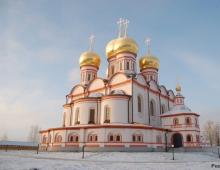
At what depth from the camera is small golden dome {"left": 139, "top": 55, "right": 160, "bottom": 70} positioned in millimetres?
42500

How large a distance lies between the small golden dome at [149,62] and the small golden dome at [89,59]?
855cm

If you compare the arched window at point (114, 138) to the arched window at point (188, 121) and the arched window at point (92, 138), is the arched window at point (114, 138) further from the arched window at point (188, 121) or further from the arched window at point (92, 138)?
the arched window at point (188, 121)

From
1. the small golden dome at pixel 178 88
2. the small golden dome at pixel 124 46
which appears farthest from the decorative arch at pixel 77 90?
the small golden dome at pixel 178 88

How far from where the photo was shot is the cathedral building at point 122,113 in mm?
27797

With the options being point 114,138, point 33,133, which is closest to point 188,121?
point 114,138

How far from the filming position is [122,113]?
101ft

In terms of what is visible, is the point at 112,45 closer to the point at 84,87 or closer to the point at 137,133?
the point at 84,87

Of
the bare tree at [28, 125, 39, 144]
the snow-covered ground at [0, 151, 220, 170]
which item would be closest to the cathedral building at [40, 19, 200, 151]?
the snow-covered ground at [0, 151, 220, 170]

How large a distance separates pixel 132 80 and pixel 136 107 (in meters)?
3.96

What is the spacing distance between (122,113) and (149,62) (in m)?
15.4

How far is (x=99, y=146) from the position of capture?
27.2 m

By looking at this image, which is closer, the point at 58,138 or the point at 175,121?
the point at 58,138

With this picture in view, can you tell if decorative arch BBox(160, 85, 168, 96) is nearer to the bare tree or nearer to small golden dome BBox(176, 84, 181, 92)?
small golden dome BBox(176, 84, 181, 92)

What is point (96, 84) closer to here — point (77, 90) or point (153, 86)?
point (77, 90)
